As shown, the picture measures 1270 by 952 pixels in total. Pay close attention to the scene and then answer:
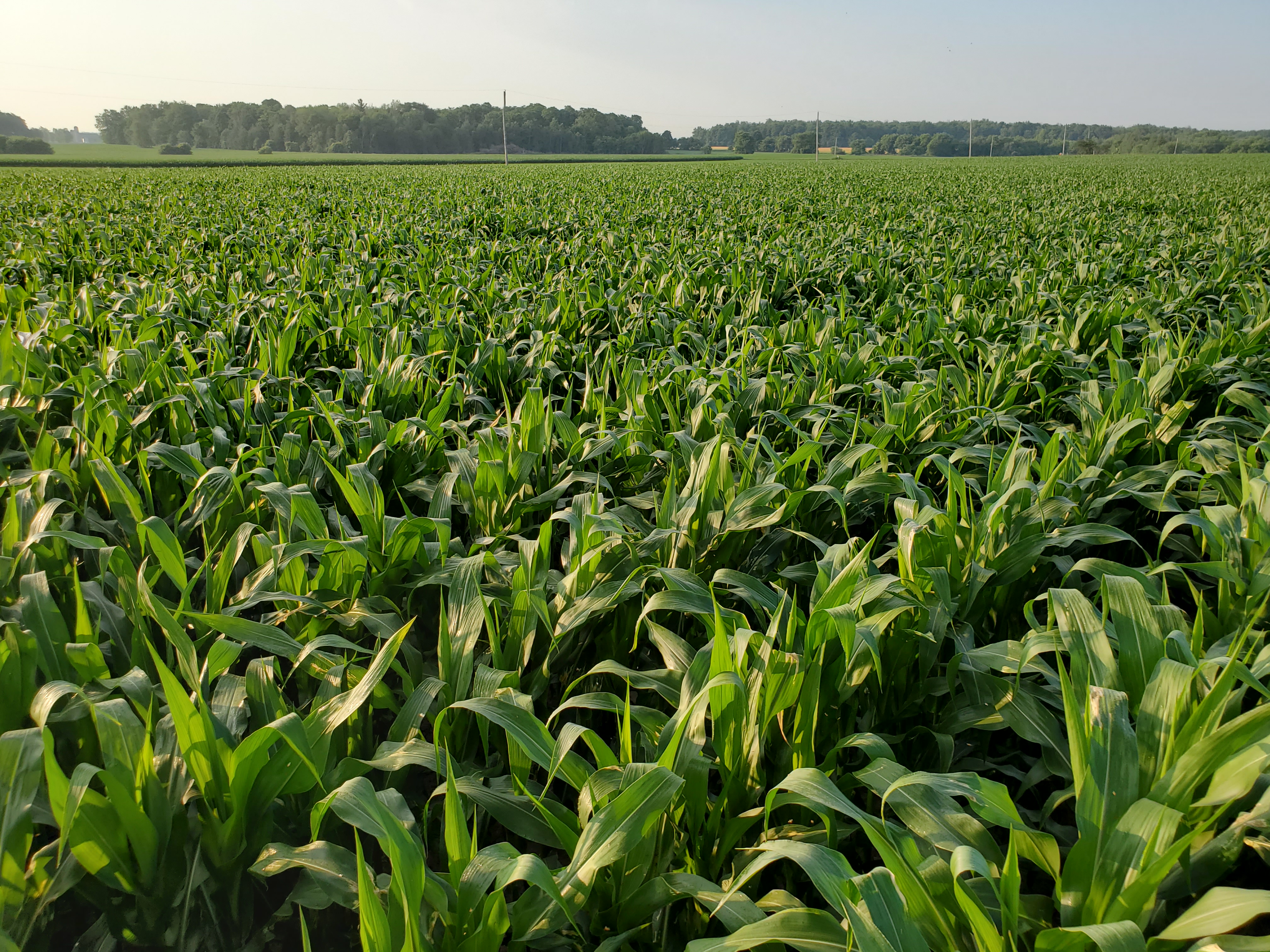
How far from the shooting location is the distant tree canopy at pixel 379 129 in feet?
265

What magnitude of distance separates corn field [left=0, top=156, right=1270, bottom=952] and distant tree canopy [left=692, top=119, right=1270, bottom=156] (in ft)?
285

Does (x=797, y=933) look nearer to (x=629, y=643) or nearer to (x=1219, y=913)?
(x=1219, y=913)

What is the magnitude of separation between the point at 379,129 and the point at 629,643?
9239cm

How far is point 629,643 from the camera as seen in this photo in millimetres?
1771

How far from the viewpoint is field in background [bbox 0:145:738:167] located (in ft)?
139

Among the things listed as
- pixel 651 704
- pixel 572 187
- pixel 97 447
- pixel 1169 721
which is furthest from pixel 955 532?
pixel 572 187

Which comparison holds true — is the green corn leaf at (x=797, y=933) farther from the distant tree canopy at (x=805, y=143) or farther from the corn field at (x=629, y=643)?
the distant tree canopy at (x=805, y=143)

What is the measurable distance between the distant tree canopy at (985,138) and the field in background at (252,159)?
111 feet

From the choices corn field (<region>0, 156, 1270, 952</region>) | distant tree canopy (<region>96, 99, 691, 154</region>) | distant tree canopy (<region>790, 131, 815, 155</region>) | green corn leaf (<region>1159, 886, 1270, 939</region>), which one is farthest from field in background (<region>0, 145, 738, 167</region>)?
green corn leaf (<region>1159, 886, 1270, 939</region>)

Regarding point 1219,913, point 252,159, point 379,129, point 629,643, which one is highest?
A: point 379,129

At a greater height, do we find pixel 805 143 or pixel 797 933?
pixel 805 143

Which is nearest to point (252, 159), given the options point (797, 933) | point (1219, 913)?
point (797, 933)

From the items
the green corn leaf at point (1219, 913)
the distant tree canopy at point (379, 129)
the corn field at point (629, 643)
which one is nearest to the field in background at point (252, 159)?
the distant tree canopy at point (379, 129)

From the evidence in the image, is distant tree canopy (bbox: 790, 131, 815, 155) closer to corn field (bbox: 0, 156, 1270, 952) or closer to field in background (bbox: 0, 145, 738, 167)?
field in background (bbox: 0, 145, 738, 167)
